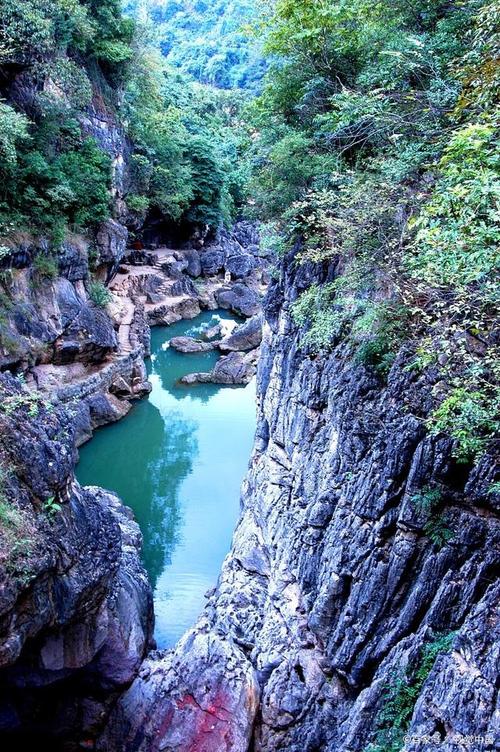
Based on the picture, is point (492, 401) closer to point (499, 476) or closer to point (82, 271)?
point (499, 476)

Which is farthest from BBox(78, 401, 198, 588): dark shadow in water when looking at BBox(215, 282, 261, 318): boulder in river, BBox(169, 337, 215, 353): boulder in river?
BBox(215, 282, 261, 318): boulder in river

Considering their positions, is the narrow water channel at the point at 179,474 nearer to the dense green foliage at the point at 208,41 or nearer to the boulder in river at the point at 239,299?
the boulder in river at the point at 239,299

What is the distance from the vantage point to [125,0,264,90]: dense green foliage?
181ft

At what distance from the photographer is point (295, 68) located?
9906mm

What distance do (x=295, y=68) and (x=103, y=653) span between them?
10.5 meters

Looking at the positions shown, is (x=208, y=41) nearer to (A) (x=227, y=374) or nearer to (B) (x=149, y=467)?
(A) (x=227, y=374)

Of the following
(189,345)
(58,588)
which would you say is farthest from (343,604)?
(189,345)

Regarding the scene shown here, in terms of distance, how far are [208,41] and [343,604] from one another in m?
67.0

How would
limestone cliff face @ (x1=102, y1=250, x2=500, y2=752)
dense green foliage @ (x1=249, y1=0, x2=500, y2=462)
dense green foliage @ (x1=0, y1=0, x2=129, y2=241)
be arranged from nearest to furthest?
dense green foliage @ (x1=249, y1=0, x2=500, y2=462) < limestone cliff face @ (x1=102, y1=250, x2=500, y2=752) < dense green foliage @ (x1=0, y1=0, x2=129, y2=241)

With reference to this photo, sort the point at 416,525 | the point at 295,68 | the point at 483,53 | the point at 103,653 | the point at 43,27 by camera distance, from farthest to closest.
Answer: the point at 43,27 → the point at 295,68 → the point at 103,653 → the point at 416,525 → the point at 483,53

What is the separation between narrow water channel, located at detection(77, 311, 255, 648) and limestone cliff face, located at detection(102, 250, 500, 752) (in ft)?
7.69

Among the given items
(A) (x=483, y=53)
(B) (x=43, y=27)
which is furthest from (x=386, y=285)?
(B) (x=43, y=27)

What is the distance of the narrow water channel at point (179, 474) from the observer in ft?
38.5

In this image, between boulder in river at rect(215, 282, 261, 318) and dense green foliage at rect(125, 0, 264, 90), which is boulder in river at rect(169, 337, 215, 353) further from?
dense green foliage at rect(125, 0, 264, 90)
